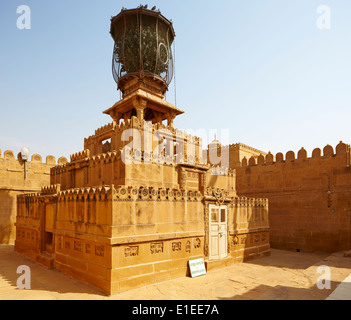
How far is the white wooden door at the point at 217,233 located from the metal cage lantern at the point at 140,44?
365 inches

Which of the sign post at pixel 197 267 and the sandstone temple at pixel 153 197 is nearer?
the sandstone temple at pixel 153 197

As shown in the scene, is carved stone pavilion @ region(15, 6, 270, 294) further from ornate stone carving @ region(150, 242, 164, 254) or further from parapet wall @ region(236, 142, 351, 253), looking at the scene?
parapet wall @ region(236, 142, 351, 253)

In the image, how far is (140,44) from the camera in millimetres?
15758

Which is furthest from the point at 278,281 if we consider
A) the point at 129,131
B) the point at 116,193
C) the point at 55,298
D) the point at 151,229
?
the point at 129,131

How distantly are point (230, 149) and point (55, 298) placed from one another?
17540 millimetres

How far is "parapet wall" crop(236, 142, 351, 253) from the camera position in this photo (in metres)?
15.4

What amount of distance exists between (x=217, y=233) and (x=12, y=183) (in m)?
16.0

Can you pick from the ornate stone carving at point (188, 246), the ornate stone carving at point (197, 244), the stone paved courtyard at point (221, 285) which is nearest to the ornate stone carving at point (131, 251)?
the stone paved courtyard at point (221, 285)

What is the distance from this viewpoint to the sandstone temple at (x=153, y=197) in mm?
9109

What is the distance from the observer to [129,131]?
13203 mm

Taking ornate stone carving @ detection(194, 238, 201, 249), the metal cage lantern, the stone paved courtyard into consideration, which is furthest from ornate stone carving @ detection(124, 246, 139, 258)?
the metal cage lantern

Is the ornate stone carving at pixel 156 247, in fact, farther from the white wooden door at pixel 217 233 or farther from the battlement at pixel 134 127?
the battlement at pixel 134 127

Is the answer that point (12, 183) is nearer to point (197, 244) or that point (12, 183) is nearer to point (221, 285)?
point (197, 244)

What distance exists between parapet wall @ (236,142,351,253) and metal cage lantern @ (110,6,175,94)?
1005cm
